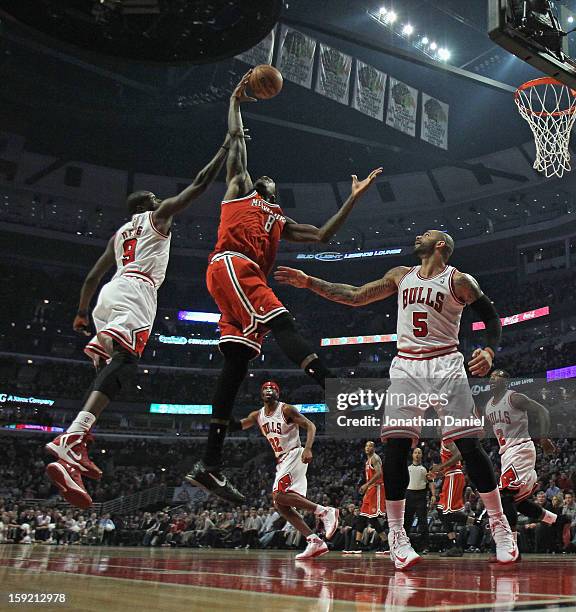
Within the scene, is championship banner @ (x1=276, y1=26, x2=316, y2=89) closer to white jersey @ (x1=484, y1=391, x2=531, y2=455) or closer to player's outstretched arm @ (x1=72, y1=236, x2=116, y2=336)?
white jersey @ (x1=484, y1=391, x2=531, y2=455)

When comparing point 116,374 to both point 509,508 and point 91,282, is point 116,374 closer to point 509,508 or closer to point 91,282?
point 91,282

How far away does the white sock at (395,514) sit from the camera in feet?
15.6

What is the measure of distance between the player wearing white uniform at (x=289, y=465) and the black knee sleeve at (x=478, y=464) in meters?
2.03

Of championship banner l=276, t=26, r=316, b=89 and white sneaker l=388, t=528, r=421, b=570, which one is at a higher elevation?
championship banner l=276, t=26, r=316, b=89

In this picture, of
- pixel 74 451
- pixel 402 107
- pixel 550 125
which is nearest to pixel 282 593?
pixel 74 451

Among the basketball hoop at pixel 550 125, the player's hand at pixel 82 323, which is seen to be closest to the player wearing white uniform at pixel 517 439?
the player's hand at pixel 82 323

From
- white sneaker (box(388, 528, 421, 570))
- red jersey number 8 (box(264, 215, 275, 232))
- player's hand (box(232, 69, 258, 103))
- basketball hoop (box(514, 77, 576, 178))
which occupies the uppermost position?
basketball hoop (box(514, 77, 576, 178))

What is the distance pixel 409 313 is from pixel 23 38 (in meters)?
22.2

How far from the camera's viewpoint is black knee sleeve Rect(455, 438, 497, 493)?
15.9 ft

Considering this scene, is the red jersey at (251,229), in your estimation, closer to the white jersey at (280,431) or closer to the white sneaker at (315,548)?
the white sneaker at (315,548)

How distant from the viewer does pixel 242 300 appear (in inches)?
152

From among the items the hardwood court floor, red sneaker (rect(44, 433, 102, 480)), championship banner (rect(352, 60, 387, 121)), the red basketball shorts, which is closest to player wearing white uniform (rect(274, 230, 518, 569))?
the red basketball shorts

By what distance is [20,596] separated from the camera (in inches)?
88.3

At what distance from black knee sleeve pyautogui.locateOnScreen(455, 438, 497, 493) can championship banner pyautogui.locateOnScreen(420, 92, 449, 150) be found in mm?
21334
